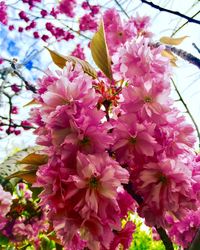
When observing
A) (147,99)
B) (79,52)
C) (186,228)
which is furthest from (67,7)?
(147,99)

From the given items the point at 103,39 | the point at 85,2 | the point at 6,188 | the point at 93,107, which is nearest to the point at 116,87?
the point at 103,39

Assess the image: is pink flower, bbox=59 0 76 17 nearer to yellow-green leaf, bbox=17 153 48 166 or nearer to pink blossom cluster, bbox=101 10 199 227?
yellow-green leaf, bbox=17 153 48 166

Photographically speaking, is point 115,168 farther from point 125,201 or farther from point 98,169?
point 125,201

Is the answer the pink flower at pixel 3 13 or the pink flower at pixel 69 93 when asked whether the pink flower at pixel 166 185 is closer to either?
the pink flower at pixel 69 93

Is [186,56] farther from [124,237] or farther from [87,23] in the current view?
[87,23]

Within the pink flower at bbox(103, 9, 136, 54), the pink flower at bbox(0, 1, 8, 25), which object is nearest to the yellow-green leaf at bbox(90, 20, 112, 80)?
the pink flower at bbox(103, 9, 136, 54)

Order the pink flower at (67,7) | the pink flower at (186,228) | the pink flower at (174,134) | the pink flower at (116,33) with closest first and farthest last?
the pink flower at (174,134), the pink flower at (186,228), the pink flower at (116,33), the pink flower at (67,7)

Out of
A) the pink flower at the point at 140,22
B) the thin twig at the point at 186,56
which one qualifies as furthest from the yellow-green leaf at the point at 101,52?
the pink flower at the point at 140,22

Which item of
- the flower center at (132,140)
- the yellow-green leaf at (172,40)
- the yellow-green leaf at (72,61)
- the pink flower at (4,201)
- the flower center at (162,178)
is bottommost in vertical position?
the pink flower at (4,201)
